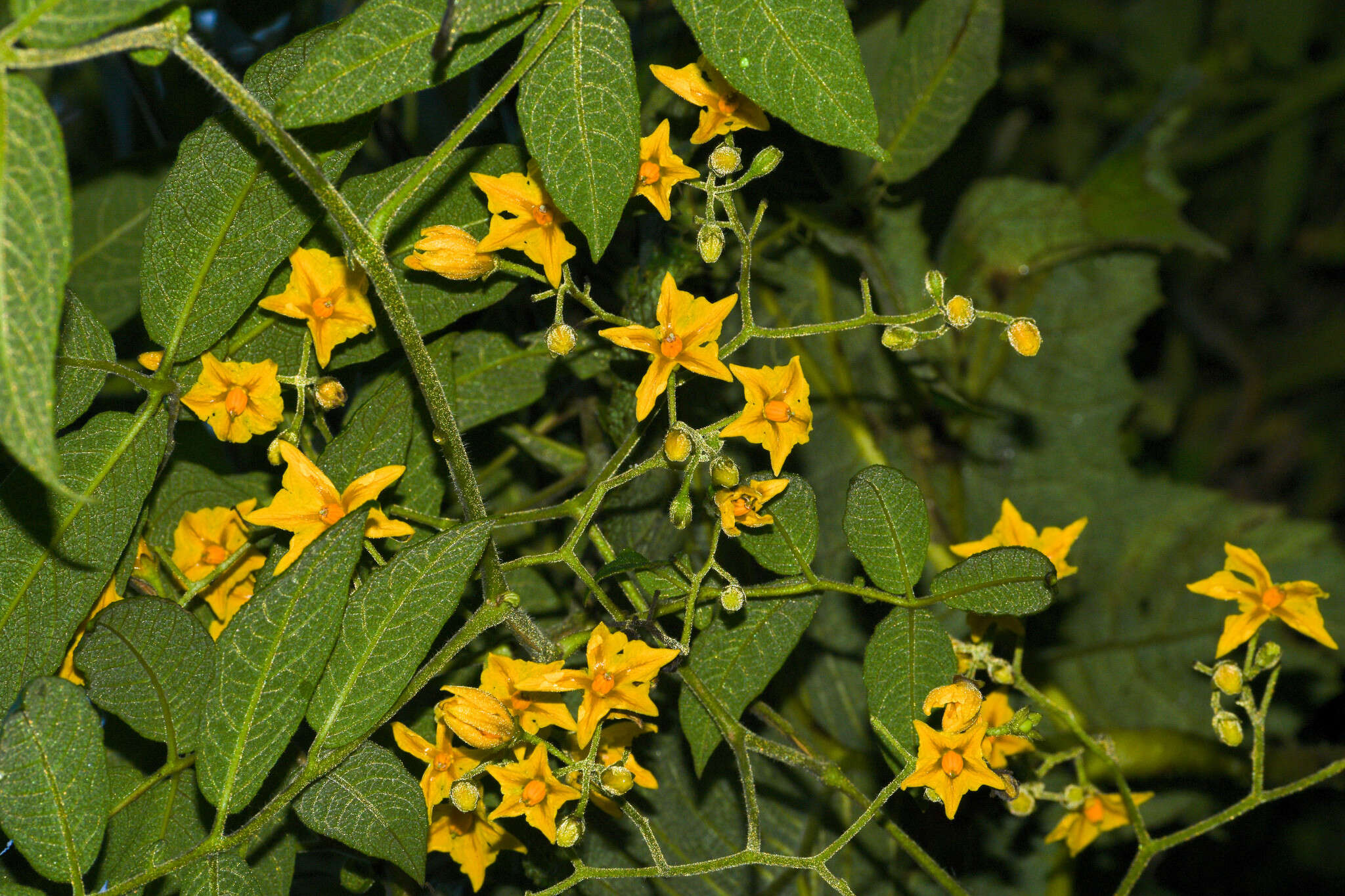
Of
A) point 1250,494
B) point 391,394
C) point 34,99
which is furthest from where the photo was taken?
point 1250,494

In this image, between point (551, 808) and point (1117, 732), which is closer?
point (551, 808)

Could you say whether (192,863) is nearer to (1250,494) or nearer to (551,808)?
(551,808)

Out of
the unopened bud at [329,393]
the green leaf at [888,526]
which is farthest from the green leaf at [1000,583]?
the unopened bud at [329,393]

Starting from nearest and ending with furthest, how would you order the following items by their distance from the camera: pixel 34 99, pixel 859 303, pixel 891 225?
pixel 34 99 < pixel 859 303 < pixel 891 225

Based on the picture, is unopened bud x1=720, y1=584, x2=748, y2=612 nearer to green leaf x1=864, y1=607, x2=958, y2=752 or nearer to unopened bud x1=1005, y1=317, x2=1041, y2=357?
green leaf x1=864, y1=607, x2=958, y2=752

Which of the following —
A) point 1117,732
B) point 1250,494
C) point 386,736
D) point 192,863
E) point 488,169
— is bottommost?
point 1250,494

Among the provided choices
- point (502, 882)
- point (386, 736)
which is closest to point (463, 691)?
point (386, 736)

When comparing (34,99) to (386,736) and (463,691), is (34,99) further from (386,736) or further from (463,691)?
(386,736)

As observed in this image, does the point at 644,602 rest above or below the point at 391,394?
below
